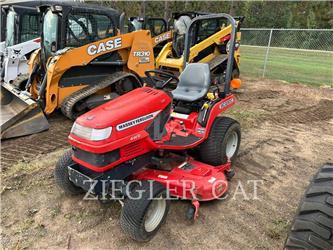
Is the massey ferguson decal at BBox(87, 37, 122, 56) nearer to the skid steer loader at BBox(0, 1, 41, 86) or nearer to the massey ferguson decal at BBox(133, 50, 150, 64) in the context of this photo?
the massey ferguson decal at BBox(133, 50, 150, 64)

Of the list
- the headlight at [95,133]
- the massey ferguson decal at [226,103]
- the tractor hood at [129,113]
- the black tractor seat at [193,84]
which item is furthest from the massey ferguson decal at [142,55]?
the headlight at [95,133]

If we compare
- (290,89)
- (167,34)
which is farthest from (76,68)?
(290,89)

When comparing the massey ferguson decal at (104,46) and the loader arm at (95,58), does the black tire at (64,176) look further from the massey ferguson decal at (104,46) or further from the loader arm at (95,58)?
the massey ferguson decal at (104,46)

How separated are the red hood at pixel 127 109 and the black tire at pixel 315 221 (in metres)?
1.55

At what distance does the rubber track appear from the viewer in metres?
5.75

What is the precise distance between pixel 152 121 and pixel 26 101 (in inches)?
139

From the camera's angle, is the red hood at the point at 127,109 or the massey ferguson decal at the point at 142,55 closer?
the red hood at the point at 127,109

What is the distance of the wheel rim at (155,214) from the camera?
9.30ft

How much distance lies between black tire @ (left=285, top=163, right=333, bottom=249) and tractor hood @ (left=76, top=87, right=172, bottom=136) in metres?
1.51

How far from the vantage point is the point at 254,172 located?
13.4 ft

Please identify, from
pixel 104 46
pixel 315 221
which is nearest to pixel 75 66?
pixel 104 46

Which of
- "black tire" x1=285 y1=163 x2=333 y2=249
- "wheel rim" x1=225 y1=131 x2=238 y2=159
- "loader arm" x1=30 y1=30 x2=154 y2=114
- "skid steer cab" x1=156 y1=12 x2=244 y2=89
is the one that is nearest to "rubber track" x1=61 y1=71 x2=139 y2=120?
"loader arm" x1=30 y1=30 x2=154 y2=114

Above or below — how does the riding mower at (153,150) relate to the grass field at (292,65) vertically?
above

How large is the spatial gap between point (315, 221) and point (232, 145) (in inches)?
90.9
